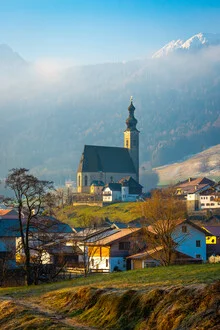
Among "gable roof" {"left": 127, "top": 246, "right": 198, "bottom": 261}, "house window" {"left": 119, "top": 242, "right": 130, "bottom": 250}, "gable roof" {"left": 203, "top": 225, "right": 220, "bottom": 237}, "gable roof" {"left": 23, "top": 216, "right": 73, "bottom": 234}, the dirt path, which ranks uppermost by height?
"gable roof" {"left": 203, "top": 225, "right": 220, "bottom": 237}

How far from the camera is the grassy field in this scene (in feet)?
493

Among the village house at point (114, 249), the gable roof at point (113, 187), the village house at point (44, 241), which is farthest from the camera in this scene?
the gable roof at point (113, 187)

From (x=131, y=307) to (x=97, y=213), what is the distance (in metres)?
139

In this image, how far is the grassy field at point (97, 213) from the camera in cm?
15027

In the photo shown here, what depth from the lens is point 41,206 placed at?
4662 cm

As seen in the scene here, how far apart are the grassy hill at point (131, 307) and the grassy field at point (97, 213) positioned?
113649 mm

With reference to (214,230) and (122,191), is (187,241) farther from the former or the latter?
(122,191)

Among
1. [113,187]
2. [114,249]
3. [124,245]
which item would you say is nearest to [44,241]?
[114,249]

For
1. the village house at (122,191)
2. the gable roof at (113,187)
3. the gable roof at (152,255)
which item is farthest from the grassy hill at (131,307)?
the gable roof at (113,187)

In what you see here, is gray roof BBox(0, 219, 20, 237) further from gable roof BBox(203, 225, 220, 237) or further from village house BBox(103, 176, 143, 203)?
village house BBox(103, 176, 143, 203)

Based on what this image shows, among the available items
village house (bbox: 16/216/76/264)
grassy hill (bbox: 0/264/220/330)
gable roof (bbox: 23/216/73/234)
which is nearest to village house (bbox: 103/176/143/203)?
village house (bbox: 16/216/76/264)

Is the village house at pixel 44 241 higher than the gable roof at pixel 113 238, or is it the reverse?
the gable roof at pixel 113 238

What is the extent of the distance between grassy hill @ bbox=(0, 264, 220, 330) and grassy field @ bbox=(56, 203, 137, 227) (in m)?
114

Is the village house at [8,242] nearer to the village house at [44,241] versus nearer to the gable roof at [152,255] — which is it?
Result: the village house at [44,241]
